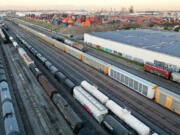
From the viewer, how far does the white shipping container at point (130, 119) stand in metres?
18.8

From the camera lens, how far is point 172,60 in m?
40.0

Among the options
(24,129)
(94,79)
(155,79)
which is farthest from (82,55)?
(24,129)

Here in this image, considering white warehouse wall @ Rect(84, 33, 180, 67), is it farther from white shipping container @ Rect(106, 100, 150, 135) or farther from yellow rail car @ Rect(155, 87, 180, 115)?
white shipping container @ Rect(106, 100, 150, 135)

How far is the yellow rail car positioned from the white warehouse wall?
17772 mm

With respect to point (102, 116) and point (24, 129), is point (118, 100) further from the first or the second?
point (24, 129)

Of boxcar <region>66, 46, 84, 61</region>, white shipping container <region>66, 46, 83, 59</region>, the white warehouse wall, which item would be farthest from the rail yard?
white shipping container <region>66, 46, 83, 59</region>

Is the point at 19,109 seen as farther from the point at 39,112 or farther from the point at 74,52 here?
the point at 74,52

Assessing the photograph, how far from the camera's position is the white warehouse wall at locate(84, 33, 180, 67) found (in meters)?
40.6

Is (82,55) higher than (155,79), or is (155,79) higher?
(82,55)

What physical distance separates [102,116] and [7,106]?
1562 centimetres

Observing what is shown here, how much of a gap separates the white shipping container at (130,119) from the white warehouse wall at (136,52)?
89.2 feet

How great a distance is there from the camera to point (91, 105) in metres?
23.0

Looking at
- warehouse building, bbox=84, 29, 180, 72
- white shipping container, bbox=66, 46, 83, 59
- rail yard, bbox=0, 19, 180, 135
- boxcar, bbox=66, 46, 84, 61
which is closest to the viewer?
rail yard, bbox=0, 19, 180, 135

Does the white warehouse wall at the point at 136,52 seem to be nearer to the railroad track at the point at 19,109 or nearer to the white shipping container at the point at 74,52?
the white shipping container at the point at 74,52
